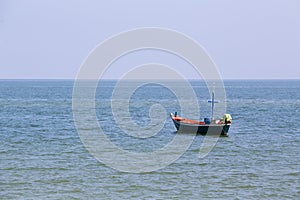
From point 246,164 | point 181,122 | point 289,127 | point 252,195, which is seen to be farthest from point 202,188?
point 289,127

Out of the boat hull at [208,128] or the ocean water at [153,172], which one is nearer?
the ocean water at [153,172]

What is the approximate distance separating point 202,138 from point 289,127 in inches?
514

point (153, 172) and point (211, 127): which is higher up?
point (211, 127)

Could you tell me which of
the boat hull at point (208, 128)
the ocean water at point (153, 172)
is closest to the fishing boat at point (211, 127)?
the boat hull at point (208, 128)

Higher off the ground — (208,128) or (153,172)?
(208,128)

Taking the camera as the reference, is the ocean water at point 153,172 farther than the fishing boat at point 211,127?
No

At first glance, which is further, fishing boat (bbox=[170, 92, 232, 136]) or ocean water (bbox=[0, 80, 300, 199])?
fishing boat (bbox=[170, 92, 232, 136])

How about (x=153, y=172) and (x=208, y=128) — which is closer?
(x=153, y=172)

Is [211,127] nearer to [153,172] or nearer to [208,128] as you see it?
[208,128]

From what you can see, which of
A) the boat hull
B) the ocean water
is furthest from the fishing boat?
the ocean water

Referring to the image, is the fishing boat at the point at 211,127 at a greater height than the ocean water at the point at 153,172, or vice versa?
the fishing boat at the point at 211,127

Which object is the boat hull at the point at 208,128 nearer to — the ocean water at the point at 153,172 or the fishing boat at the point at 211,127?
the fishing boat at the point at 211,127

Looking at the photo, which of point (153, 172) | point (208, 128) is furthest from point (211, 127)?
point (153, 172)

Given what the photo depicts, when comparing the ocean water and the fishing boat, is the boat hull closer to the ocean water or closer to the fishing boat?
the fishing boat
